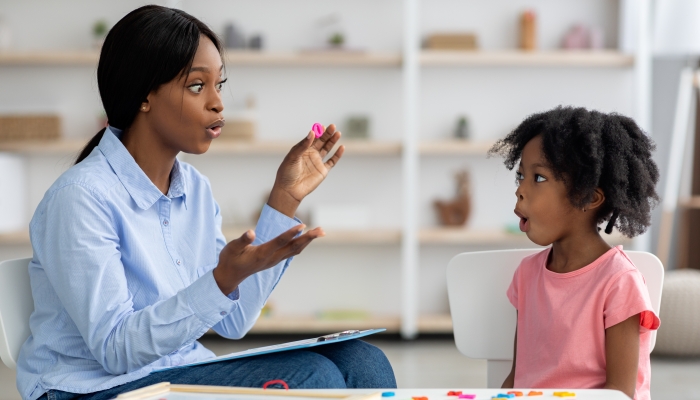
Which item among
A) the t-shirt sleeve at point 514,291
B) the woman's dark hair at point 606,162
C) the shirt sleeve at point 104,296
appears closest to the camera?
the shirt sleeve at point 104,296

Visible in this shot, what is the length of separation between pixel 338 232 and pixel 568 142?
2426mm

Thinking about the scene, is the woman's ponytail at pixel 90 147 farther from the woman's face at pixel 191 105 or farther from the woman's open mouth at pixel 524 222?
the woman's open mouth at pixel 524 222

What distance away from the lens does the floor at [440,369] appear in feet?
9.23

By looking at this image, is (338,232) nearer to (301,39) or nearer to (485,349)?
(301,39)

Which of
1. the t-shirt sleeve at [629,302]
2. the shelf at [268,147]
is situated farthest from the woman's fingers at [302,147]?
the shelf at [268,147]

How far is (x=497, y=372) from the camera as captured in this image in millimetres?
1503

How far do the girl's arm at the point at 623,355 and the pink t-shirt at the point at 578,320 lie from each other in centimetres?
1

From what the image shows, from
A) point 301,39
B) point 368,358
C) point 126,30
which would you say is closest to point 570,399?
point 368,358

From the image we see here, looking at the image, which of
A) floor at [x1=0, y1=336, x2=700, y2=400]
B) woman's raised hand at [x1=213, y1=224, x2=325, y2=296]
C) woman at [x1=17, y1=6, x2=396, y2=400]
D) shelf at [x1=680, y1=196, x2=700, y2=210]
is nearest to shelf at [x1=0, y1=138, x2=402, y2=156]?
floor at [x1=0, y1=336, x2=700, y2=400]

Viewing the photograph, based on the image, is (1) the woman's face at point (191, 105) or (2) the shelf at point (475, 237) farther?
(2) the shelf at point (475, 237)

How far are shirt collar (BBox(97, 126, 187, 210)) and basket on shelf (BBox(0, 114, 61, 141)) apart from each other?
2.59 meters

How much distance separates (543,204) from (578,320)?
22cm

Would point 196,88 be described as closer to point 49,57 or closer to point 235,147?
point 235,147

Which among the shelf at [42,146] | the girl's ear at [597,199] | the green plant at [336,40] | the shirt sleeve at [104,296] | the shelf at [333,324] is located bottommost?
the shelf at [333,324]
